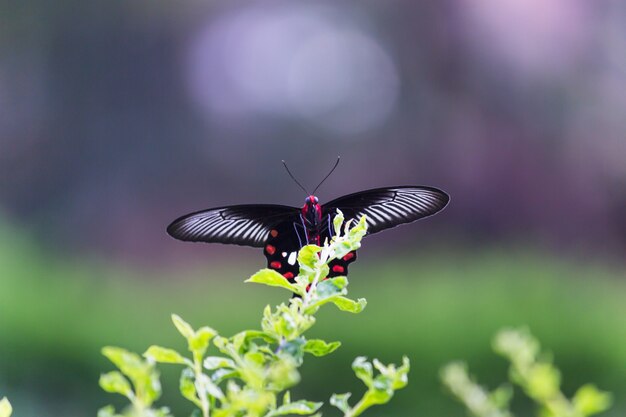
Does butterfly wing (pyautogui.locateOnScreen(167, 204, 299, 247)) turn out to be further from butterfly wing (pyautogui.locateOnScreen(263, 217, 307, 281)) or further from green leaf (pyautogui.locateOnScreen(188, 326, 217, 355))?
green leaf (pyautogui.locateOnScreen(188, 326, 217, 355))

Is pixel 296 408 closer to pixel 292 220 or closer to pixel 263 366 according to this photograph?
pixel 263 366

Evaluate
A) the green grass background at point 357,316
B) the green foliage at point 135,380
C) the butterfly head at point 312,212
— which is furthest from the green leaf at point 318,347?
the green grass background at point 357,316

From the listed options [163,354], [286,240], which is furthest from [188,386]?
[286,240]

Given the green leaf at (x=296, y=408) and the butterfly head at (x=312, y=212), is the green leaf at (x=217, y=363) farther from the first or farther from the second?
the butterfly head at (x=312, y=212)

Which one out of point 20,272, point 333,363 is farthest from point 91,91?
point 333,363

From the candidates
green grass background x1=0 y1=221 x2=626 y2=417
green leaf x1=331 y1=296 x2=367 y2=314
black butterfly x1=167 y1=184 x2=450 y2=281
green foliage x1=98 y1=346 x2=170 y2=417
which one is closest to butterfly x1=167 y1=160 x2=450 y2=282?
black butterfly x1=167 y1=184 x2=450 y2=281

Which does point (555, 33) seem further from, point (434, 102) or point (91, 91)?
point (91, 91)
